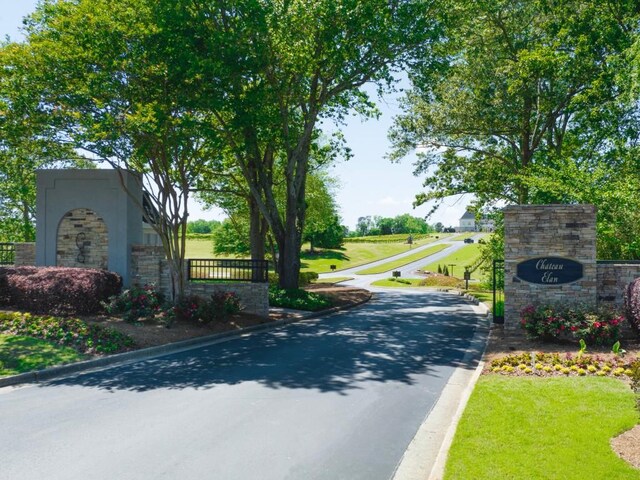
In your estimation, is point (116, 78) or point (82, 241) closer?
point (116, 78)

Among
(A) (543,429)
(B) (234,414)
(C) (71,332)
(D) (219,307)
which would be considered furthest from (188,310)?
(A) (543,429)

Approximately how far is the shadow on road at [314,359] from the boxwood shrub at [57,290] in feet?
14.4

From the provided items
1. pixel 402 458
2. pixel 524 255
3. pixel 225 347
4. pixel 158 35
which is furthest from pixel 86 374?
pixel 524 255

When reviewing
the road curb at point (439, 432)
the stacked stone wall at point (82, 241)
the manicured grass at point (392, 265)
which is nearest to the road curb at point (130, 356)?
the stacked stone wall at point (82, 241)

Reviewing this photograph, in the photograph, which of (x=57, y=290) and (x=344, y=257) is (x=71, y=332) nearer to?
(x=57, y=290)

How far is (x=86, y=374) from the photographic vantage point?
10.5m

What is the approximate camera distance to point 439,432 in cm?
722

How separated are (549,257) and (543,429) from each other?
8.08m

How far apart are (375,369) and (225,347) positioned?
4.24 m

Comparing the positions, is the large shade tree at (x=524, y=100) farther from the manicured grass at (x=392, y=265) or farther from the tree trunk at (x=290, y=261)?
the manicured grass at (x=392, y=265)

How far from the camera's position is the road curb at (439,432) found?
19.4 ft

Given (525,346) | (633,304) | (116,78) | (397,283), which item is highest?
(116,78)

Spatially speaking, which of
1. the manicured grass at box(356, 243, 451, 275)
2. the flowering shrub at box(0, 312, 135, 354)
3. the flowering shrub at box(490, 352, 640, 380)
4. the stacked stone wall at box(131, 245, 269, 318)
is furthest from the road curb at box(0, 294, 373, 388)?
the manicured grass at box(356, 243, 451, 275)

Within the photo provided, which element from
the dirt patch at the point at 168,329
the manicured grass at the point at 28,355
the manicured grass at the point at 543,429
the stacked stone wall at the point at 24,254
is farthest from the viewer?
the stacked stone wall at the point at 24,254
